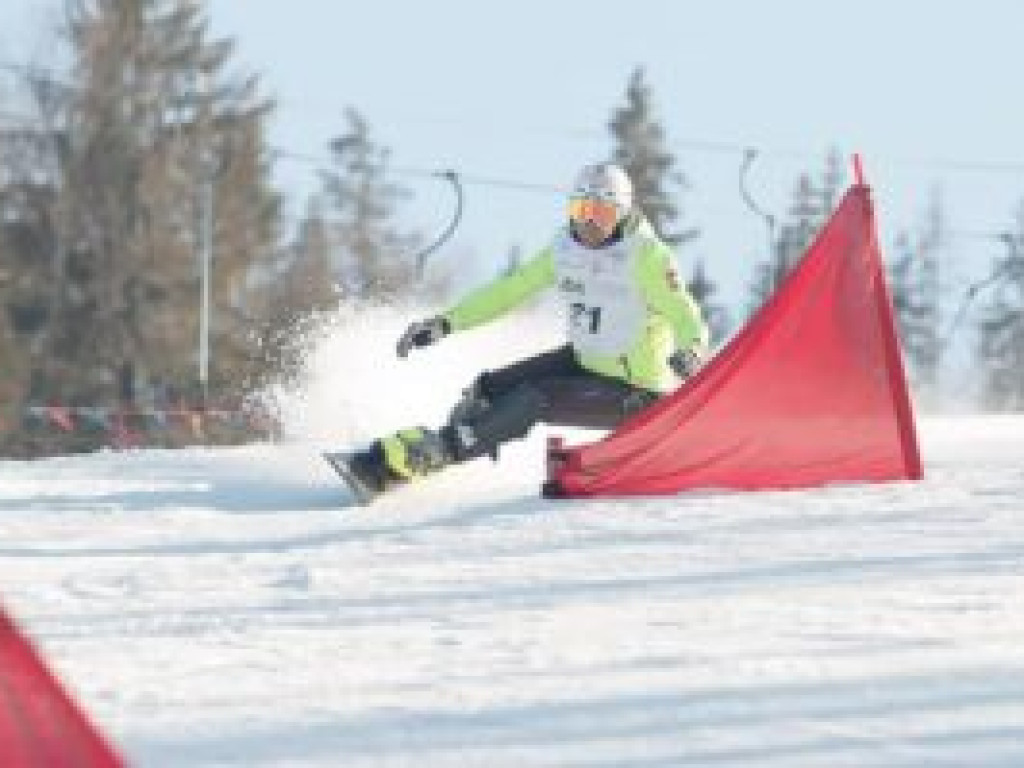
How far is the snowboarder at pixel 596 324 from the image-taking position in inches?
455

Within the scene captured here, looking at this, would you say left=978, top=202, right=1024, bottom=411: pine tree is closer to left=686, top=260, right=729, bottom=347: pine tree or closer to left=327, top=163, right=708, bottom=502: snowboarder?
left=686, top=260, right=729, bottom=347: pine tree

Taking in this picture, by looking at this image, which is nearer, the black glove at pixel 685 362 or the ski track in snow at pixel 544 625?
the ski track in snow at pixel 544 625

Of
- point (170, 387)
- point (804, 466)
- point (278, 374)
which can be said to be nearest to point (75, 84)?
point (170, 387)

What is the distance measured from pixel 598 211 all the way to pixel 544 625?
568 centimetres

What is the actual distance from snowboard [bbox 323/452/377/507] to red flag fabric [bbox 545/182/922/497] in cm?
100

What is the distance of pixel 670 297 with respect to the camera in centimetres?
1154

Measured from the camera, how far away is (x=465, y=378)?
17.3 meters

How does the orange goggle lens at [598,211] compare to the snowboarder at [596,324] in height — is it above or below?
above

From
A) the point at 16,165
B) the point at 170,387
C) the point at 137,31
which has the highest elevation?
the point at 137,31

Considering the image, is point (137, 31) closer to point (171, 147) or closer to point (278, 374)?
point (171, 147)

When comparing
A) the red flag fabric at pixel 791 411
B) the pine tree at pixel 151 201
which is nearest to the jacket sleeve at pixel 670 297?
the red flag fabric at pixel 791 411

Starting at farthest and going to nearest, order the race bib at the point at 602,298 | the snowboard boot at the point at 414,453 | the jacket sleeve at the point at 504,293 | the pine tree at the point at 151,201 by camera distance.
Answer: the pine tree at the point at 151,201, the jacket sleeve at the point at 504,293, the race bib at the point at 602,298, the snowboard boot at the point at 414,453

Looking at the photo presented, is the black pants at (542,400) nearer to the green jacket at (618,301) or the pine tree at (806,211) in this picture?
the green jacket at (618,301)

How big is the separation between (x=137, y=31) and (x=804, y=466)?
123 feet
